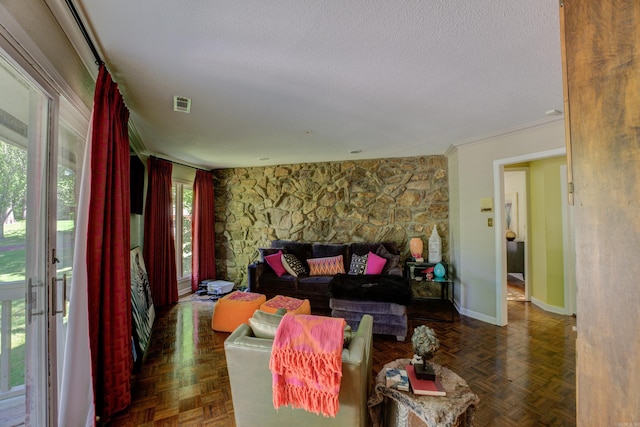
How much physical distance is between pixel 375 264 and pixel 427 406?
2.53 metres

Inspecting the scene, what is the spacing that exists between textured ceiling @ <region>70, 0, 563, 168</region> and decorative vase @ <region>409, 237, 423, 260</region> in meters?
Result: 1.72

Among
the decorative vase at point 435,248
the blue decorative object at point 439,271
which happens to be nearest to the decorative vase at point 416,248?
the decorative vase at point 435,248

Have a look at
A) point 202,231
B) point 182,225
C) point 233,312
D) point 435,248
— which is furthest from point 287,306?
point 182,225

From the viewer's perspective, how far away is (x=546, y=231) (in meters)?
3.60

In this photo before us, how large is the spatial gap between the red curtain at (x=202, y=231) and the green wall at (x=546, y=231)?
535 centimetres

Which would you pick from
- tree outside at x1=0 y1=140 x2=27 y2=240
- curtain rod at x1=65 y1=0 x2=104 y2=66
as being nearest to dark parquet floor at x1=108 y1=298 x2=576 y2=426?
tree outside at x1=0 y1=140 x2=27 y2=240

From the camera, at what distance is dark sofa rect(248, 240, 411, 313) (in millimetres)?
2878

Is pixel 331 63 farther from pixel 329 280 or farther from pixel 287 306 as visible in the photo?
pixel 329 280

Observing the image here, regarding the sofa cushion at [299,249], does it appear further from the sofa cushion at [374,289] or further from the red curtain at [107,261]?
the red curtain at [107,261]

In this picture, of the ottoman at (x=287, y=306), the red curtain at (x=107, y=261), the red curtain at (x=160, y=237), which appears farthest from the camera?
the red curtain at (x=160, y=237)

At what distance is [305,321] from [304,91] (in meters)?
1.67

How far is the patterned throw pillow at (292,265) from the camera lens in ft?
12.9

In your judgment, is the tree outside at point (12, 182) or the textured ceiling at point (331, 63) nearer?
the tree outside at point (12, 182)

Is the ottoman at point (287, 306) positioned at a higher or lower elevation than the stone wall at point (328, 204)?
lower
